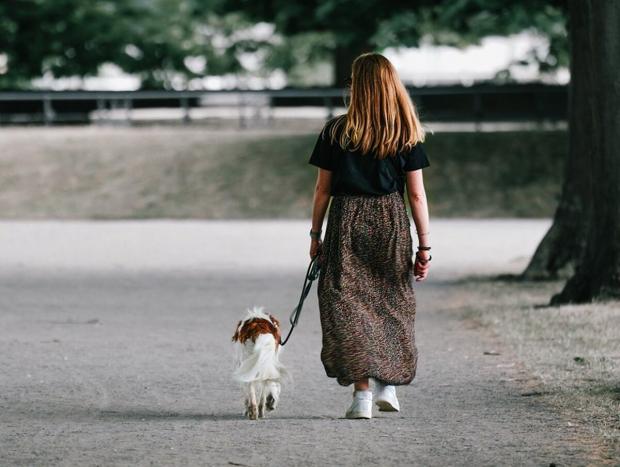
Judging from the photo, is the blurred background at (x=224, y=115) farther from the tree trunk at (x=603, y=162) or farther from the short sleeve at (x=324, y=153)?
the short sleeve at (x=324, y=153)

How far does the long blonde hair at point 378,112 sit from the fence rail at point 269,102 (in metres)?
24.8

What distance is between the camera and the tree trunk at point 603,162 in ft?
40.6

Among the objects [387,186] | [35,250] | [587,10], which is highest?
[587,10]

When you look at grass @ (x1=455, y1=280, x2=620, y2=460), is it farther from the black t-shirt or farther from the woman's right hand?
the black t-shirt

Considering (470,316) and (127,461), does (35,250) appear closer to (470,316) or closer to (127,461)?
(470,316)

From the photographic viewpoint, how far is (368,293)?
7469 mm

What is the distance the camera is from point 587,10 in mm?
12680

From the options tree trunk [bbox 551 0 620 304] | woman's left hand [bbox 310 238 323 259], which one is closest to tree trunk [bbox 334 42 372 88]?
tree trunk [bbox 551 0 620 304]

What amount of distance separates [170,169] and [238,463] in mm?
22582

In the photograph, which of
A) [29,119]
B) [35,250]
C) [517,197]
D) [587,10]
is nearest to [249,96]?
[29,119]

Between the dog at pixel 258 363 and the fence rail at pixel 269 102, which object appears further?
the fence rail at pixel 269 102

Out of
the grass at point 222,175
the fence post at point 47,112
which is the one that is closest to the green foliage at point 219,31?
the grass at point 222,175

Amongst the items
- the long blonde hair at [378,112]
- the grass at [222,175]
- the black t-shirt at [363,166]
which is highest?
the long blonde hair at [378,112]

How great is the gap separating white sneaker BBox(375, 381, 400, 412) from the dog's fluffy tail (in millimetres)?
536
